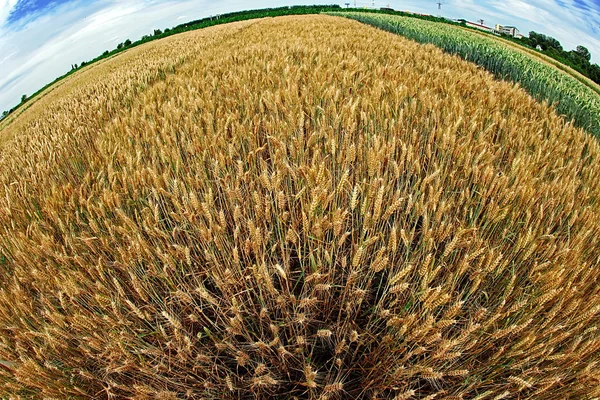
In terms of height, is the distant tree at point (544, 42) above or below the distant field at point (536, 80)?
above

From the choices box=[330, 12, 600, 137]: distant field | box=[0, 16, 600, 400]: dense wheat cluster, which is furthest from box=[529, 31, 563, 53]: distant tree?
box=[0, 16, 600, 400]: dense wheat cluster

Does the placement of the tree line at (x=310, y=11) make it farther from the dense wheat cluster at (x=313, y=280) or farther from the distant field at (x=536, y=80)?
the dense wheat cluster at (x=313, y=280)

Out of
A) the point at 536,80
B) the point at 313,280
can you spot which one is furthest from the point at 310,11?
the point at 313,280

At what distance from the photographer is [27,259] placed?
66.5 inches

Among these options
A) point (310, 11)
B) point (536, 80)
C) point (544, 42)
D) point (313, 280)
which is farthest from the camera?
point (310, 11)

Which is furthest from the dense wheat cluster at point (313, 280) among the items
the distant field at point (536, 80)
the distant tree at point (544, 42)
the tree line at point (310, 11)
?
the distant tree at point (544, 42)

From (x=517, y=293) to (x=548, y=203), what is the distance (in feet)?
2.08

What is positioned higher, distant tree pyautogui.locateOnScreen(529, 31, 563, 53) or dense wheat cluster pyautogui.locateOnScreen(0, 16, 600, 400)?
distant tree pyautogui.locateOnScreen(529, 31, 563, 53)

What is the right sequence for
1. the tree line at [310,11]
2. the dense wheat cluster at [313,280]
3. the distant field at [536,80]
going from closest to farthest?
the dense wheat cluster at [313,280], the distant field at [536,80], the tree line at [310,11]

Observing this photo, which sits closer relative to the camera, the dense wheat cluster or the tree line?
the dense wheat cluster

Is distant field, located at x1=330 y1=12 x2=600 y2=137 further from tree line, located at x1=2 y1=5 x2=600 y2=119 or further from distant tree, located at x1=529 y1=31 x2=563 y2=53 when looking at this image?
distant tree, located at x1=529 y1=31 x2=563 y2=53

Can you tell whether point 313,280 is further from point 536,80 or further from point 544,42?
point 544,42

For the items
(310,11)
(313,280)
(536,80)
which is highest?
(310,11)

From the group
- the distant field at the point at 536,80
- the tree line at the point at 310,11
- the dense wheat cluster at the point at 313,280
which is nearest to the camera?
the dense wheat cluster at the point at 313,280
